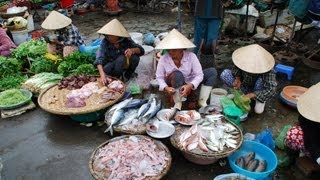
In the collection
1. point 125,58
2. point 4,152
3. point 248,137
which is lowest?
point 4,152

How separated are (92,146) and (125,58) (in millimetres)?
1598

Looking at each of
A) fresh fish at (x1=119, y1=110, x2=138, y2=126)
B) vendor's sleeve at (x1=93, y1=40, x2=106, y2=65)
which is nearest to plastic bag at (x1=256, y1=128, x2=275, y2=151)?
fresh fish at (x1=119, y1=110, x2=138, y2=126)

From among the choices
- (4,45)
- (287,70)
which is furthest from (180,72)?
(4,45)

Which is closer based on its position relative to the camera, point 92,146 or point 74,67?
point 92,146

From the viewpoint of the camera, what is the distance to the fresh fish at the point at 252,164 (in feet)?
10.8

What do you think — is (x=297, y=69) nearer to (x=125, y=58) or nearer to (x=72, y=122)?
(x=125, y=58)

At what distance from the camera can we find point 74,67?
5.50 meters

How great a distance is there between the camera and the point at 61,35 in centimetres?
594

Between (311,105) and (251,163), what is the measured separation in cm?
90

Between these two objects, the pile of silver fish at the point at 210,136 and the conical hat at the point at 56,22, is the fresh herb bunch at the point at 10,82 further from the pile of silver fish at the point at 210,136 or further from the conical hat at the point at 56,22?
the pile of silver fish at the point at 210,136

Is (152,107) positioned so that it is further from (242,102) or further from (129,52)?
(129,52)

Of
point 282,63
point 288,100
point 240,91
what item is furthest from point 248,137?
point 282,63

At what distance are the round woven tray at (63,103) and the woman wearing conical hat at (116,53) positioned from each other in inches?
14.5

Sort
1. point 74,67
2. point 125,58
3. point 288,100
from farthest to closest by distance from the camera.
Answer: point 74,67 < point 125,58 < point 288,100
